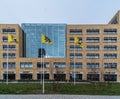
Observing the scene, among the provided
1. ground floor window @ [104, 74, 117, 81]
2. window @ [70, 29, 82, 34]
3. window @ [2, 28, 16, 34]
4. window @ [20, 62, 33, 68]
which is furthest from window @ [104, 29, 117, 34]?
window @ [2, 28, 16, 34]

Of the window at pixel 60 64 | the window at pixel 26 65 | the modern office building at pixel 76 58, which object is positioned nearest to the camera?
the modern office building at pixel 76 58

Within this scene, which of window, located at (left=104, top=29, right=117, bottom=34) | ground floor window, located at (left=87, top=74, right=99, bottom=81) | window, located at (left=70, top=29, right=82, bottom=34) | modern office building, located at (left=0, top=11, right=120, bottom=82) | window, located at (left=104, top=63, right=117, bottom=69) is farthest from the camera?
window, located at (left=70, top=29, right=82, bottom=34)

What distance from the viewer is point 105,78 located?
3499 inches

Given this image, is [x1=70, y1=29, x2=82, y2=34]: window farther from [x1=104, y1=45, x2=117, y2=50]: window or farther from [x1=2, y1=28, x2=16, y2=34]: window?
[x1=2, y1=28, x2=16, y2=34]: window

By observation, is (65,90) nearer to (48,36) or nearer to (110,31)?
(110,31)

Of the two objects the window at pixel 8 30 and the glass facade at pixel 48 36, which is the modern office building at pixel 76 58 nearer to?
the window at pixel 8 30

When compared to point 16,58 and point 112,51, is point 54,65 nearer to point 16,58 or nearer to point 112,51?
point 16,58

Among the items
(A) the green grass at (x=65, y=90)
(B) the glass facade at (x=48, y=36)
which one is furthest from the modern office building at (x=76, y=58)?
(A) the green grass at (x=65, y=90)

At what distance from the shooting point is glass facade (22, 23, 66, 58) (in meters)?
96.0

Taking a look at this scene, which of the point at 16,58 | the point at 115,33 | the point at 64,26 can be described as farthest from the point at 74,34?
the point at 16,58

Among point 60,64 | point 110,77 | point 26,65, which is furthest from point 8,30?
point 110,77

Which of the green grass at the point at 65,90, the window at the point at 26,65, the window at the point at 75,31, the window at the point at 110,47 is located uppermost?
the window at the point at 75,31

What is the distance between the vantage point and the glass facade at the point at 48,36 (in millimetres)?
96000

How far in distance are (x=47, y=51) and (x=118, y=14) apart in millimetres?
25985
